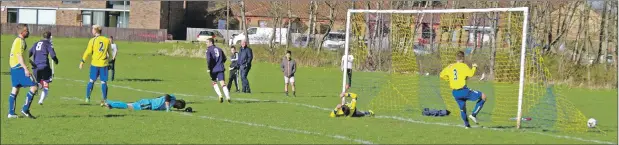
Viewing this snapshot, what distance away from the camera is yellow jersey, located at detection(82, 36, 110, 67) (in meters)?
20.5

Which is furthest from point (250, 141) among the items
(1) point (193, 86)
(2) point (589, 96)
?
(2) point (589, 96)

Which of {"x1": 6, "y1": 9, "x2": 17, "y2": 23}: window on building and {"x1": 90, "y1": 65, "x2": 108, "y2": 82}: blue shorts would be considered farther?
{"x1": 6, "y1": 9, "x2": 17, "y2": 23}: window on building

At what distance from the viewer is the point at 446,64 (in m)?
23.6

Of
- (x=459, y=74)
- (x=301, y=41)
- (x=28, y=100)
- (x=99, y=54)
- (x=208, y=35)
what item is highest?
(x=208, y=35)

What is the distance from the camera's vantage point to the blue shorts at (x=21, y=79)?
57.4 feet

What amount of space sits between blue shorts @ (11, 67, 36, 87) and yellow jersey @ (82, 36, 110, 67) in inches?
118

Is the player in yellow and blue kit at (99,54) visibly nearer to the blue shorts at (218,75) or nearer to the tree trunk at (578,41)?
the blue shorts at (218,75)

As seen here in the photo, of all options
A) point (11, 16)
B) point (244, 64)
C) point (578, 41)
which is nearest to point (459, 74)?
point (244, 64)

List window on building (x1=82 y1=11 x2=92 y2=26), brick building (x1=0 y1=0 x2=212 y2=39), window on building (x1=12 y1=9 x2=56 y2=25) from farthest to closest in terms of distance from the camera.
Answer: window on building (x1=82 y1=11 x2=92 y2=26) → brick building (x1=0 y1=0 x2=212 y2=39) → window on building (x1=12 y1=9 x2=56 y2=25)

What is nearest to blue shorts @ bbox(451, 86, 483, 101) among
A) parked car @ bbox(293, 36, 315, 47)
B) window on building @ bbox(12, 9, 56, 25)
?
parked car @ bbox(293, 36, 315, 47)

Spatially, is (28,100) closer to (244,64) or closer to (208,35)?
(244,64)

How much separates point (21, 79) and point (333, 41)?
110 ft

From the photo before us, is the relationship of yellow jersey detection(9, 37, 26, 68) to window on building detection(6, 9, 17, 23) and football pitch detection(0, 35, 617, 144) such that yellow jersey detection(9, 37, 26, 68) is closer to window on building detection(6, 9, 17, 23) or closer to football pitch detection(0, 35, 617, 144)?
football pitch detection(0, 35, 617, 144)

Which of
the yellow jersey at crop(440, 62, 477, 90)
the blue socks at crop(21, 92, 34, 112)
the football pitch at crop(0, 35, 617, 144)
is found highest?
the yellow jersey at crop(440, 62, 477, 90)
